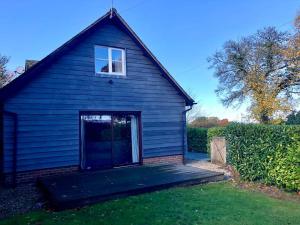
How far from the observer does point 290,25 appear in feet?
85.6

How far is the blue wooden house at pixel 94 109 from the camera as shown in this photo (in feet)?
32.0

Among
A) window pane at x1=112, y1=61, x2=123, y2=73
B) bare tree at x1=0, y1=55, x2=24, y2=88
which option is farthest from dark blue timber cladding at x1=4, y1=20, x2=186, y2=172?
bare tree at x1=0, y1=55, x2=24, y2=88

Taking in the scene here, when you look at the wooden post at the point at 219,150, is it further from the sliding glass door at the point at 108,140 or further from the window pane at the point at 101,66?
the window pane at the point at 101,66

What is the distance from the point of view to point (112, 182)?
9078 mm

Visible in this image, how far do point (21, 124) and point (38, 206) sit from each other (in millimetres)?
3566

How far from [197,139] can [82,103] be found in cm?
1458

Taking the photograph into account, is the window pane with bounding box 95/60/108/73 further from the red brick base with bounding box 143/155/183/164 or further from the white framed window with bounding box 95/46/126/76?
the red brick base with bounding box 143/155/183/164

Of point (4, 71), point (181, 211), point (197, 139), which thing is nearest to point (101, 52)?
point (181, 211)

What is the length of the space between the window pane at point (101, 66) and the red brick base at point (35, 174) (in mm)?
4326

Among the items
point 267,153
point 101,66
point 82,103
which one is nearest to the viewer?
point 267,153

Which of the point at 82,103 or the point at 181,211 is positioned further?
the point at 82,103

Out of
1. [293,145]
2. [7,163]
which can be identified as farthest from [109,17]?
[293,145]

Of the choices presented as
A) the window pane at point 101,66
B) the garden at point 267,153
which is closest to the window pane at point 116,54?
the window pane at point 101,66

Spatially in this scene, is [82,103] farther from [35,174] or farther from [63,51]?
[35,174]
